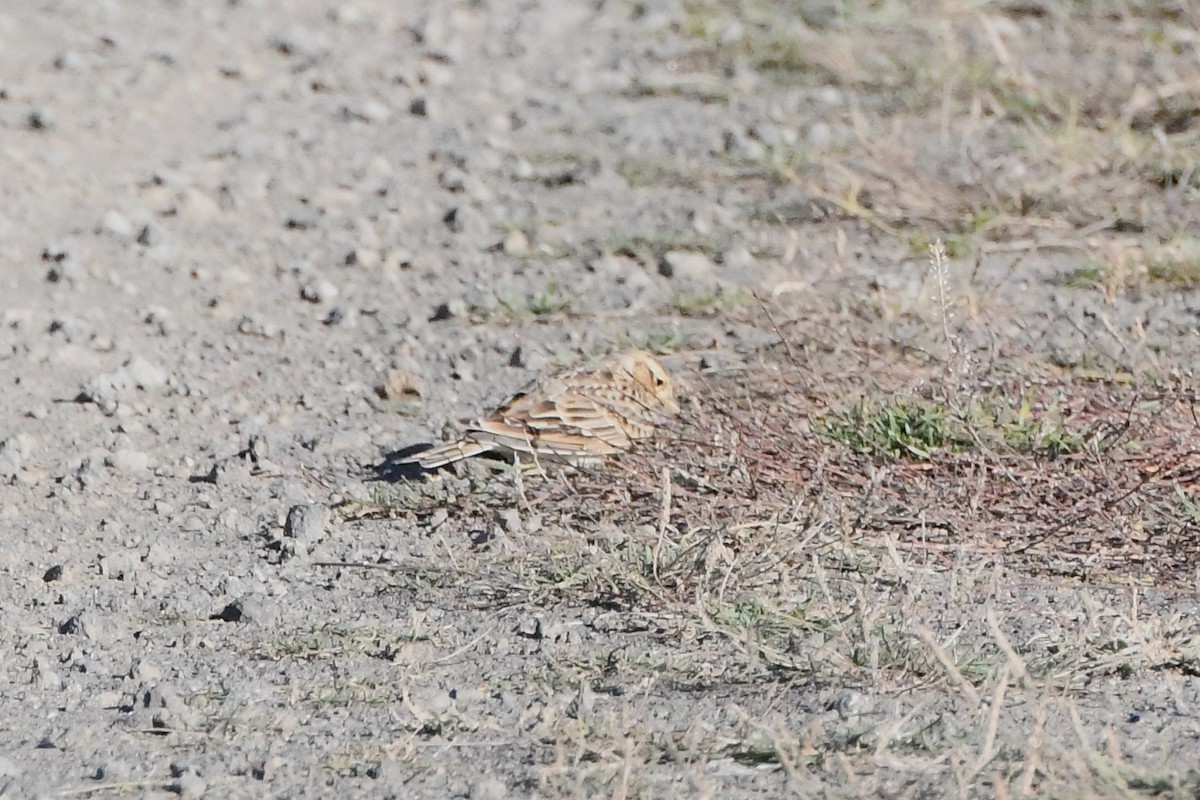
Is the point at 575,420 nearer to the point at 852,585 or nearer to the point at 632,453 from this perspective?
the point at 632,453

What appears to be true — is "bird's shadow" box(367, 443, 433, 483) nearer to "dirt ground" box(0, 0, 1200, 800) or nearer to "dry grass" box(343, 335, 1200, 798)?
"dirt ground" box(0, 0, 1200, 800)

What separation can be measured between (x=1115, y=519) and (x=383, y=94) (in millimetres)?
6014

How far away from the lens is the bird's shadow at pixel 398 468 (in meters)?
5.45

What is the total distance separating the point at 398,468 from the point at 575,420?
539 millimetres

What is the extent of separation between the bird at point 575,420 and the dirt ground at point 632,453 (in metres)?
0.08

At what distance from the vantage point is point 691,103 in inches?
378

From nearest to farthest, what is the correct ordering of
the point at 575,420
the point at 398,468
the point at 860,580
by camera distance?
the point at 860,580 → the point at 575,420 → the point at 398,468

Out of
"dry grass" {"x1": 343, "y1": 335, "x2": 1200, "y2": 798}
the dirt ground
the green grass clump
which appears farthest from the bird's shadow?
the green grass clump

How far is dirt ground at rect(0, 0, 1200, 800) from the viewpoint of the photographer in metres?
3.85

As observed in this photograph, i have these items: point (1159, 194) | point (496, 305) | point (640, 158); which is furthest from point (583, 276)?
point (1159, 194)

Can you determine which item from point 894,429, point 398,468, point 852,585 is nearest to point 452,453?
point 398,468

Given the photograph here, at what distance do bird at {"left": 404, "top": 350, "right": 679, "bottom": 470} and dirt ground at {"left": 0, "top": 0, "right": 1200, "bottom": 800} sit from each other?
0.08 m

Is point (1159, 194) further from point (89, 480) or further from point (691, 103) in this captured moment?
point (89, 480)

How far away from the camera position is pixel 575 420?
17.4 feet
